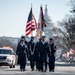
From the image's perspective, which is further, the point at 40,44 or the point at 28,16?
the point at 28,16

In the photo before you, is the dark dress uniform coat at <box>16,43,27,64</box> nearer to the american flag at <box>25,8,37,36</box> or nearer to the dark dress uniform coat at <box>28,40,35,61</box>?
the dark dress uniform coat at <box>28,40,35,61</box>

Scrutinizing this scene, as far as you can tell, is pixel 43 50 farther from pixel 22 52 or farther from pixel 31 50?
pixel 22 52

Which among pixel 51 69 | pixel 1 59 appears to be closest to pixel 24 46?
pixel 51 69

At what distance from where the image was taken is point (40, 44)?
23.6 metres

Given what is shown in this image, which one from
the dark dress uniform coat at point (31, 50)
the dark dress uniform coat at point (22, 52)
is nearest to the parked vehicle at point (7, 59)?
the dark dress uniform coat at point (31, 50)

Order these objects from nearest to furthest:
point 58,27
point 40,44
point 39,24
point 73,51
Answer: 1. point 40,44
2. point 39,24
3. point 73,51
4. point 58,27

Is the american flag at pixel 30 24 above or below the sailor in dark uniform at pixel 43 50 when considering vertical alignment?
above

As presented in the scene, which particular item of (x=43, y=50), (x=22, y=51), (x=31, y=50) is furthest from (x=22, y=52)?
(x=43, y=50)

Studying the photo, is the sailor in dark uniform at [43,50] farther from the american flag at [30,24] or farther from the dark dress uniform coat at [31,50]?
the american flag at [30,24]

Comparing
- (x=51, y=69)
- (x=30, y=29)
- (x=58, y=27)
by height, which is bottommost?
(x=51, y=69)

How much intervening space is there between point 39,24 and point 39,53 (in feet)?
30.0

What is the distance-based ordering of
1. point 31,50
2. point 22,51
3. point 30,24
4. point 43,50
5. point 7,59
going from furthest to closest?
point 30,24 < point 7,59 < point 31,50 < point 22,51 < point 43,50

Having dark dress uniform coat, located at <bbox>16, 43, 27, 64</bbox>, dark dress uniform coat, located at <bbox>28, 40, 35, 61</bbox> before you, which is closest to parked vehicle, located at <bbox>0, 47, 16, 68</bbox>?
dark dress uniform coat, located at <bbox>28, 40, 35, 61</bbox>

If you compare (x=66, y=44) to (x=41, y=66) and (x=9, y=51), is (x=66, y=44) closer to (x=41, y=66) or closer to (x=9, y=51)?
(x=9, y=51)
